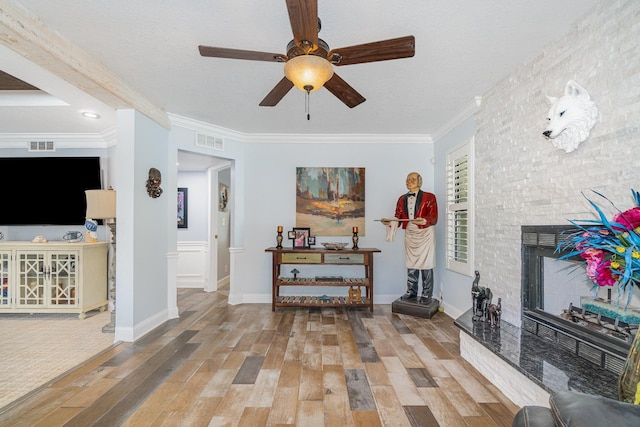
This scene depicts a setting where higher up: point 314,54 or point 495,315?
point 314,54

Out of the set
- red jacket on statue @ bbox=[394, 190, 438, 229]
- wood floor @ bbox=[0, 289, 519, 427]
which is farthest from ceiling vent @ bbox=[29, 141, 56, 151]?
red jacket on statue @ bbox=[394, 190, 438, 229]

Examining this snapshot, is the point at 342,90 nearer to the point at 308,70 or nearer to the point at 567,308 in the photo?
the point at 308,70

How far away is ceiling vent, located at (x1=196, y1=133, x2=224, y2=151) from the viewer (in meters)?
4.36

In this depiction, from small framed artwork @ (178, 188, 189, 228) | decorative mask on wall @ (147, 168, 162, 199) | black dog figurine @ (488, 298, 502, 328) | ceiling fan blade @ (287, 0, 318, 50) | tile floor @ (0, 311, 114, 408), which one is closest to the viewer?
ceiling fan blade @ (287, 0, 318, 50)

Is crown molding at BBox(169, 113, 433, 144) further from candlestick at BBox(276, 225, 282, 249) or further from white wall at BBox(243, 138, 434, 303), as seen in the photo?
candlestick at BBox(276, 225, 282, 249)

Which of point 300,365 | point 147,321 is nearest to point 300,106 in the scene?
point 300,365

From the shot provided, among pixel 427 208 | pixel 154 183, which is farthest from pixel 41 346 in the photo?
pixel 427 208

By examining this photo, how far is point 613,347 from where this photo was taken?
5.95ft

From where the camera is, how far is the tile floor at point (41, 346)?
8.17ft

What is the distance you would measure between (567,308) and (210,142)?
4243 millimetres

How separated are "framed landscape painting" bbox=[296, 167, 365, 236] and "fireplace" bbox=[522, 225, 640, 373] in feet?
8.33

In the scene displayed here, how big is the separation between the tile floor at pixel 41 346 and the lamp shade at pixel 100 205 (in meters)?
1.29

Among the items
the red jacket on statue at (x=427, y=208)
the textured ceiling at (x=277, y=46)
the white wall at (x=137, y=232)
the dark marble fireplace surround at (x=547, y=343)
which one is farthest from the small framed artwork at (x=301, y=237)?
the dark marble fireplace surround at (x=547, y=343)

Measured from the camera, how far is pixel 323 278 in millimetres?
4562
